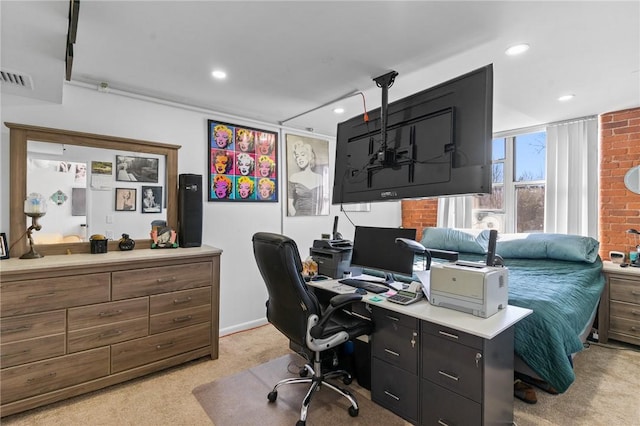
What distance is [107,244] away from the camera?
2580mm

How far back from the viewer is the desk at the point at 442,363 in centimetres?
157

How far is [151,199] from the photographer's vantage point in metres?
2.86

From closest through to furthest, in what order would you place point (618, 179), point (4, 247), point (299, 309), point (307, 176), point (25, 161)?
point (299, 309) < point (4, 247) < point (25, 161) < point (618, 179) < point (307, 176)

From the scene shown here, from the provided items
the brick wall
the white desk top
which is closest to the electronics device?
the white desk top

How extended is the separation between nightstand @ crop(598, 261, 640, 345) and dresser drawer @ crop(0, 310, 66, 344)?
15.2 feet

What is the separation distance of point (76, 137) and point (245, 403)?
96.5 inches

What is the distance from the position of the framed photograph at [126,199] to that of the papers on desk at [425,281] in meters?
2.54

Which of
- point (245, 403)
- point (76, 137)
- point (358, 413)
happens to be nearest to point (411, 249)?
point (358, 413)

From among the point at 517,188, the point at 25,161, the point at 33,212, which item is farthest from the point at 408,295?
the point at 517,188

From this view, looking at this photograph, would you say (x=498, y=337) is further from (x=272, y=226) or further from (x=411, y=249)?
(x=272, y=226)

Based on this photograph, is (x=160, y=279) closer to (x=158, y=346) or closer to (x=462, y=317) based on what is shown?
(x=158, y=346)

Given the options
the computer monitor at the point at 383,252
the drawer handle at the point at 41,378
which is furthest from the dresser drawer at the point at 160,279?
the computer monitor at the point at 383,252

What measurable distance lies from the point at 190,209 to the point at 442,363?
236cm

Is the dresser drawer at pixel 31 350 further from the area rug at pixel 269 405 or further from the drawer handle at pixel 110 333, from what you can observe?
A: the area rug at pixel 269 405
